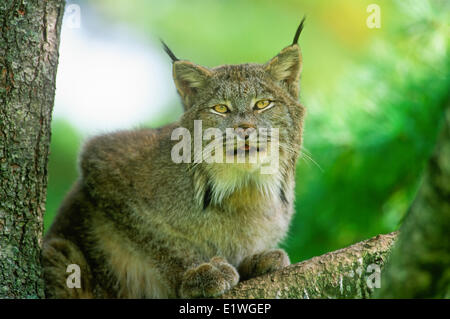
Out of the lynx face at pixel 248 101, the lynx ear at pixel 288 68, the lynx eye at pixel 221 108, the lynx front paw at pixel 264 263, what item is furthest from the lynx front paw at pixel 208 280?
the lynx ear at pixel 288 68

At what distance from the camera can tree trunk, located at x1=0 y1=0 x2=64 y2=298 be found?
3.39m

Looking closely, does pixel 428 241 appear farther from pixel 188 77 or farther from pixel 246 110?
pixel 188 77

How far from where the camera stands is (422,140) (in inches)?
209

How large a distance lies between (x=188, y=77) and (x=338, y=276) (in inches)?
79.1

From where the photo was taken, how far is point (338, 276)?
3.28m

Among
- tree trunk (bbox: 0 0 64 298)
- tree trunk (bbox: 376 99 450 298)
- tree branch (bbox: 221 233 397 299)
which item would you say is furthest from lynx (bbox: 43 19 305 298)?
tree trunk (bbox: 376 99 450 298)

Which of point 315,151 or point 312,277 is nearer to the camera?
point 312,277

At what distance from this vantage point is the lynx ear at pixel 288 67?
4.27m

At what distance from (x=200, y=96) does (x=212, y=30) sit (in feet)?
22.9

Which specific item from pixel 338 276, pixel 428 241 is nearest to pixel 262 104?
pixel 338 276

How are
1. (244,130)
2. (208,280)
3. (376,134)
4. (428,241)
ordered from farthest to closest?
(376,134)
(244,130)
(208,280)
(428,241)
